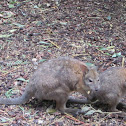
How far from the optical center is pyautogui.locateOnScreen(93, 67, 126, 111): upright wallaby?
4754mm

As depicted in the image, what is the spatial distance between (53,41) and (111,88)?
2605mm

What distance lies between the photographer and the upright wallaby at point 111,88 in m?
4.75

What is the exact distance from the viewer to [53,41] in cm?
690

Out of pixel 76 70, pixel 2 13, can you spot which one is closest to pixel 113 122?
pixel 76 70

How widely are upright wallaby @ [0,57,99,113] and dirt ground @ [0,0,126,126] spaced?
223 mm

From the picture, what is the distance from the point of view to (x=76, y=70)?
4668mm

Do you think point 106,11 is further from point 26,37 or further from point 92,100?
point 92,100

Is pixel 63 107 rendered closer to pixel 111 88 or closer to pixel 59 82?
pixel 59 82

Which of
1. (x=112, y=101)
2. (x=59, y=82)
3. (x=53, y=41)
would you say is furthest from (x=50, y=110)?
(x=53, y=41)

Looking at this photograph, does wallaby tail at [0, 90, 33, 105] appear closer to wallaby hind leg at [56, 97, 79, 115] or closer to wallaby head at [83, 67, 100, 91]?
wallaby hind leg at [56, 97, 79, 115]

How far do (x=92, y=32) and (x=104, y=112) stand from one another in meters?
3.12

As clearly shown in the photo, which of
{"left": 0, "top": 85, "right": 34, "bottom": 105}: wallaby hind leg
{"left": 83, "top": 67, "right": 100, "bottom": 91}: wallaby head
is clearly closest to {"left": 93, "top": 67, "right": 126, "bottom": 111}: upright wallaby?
{"left": 83, "top": 67, "right": 100, "bottom": 91}: wallaby head

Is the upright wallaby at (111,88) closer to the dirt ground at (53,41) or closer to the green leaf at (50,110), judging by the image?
the dirt ground at (53,41)

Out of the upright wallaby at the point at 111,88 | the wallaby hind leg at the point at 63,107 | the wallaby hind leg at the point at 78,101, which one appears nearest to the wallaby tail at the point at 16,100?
the wallaby hind leg at the point at 63,107
